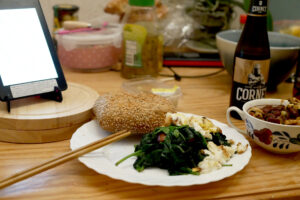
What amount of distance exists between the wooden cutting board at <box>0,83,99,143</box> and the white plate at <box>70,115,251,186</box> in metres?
0.04

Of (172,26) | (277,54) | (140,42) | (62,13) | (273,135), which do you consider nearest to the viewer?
(273,135)

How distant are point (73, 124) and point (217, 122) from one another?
1.05 feet

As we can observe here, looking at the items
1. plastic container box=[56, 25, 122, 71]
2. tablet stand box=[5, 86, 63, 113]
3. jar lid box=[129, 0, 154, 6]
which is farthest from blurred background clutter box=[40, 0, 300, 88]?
tablet stand box=[5, 86, 63, 113]

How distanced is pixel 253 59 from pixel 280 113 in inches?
6.1

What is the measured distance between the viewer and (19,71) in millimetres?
871

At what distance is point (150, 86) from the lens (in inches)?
45.2

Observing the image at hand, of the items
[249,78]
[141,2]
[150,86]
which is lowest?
[150,86]

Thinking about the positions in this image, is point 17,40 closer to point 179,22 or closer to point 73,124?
point 73,124

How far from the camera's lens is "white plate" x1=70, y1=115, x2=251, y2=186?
0.64m

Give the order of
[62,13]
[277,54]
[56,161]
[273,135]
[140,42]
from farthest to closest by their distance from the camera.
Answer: [62,13] → [140,42] → [277,54] → [273,135] → [56,161]

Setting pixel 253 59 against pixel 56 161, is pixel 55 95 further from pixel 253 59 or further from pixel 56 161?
pixel 253 59

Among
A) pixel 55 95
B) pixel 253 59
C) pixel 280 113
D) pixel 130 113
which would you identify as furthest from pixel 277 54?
pixel 55 95

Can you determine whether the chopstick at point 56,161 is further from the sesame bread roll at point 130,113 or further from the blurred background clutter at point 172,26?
the blurred background clutter at point 172,26

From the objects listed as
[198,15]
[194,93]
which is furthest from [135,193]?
[198,15]
